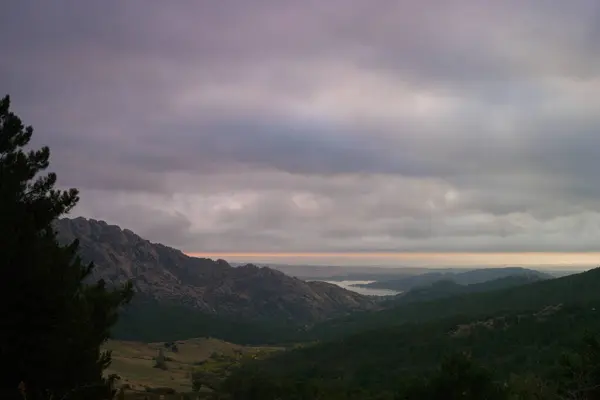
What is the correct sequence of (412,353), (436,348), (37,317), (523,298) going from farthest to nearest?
(523,298), (412,353), (436,348), (37,317)

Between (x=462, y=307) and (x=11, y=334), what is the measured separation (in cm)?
17587

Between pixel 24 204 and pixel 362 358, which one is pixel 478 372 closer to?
pixel 24 204

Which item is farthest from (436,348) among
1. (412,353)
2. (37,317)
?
(37,317)

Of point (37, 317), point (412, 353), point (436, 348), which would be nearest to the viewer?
point (37, 317)

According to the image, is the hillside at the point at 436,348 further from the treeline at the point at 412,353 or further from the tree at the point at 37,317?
the tree at the point at 37,317

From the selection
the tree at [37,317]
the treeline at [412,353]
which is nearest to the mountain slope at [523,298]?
the treeline at [412,353]

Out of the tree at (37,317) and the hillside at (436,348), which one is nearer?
the tree at (37,317)

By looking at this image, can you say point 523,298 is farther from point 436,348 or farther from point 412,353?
point 412,353

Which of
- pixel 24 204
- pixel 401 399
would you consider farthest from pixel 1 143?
pixel 401 399

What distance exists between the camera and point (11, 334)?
14.4 meters

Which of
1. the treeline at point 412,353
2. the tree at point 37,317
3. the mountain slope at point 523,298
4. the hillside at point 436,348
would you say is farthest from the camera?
the mountain slope at point 523,298

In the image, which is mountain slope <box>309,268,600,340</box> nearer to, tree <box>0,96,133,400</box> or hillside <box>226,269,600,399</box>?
hillside <box>226,269,600,399</box>

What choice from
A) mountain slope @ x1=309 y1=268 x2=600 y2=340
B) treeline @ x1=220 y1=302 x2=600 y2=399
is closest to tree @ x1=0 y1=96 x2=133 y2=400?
treeline @ x1=220 y1=302 x2=600 y2=399

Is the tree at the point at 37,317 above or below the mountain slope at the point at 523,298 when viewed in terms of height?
above
